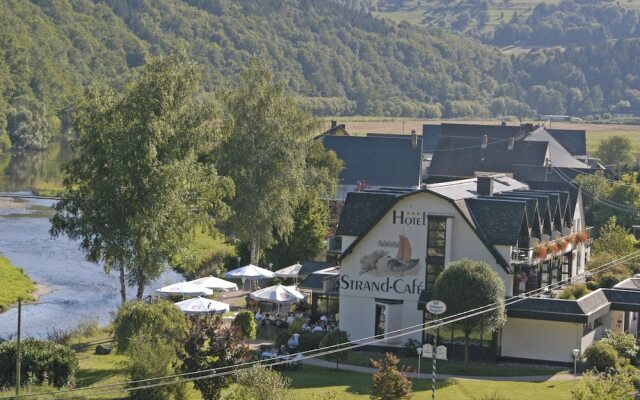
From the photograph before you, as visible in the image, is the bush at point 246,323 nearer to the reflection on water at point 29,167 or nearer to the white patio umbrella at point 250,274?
the white patio umbrella at point 250,274

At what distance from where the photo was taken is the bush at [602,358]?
41000mm

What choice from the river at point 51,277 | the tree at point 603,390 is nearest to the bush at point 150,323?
the river at point 51,277

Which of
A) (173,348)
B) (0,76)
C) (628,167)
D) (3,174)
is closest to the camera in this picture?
(173,348)

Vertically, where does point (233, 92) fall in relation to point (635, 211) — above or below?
above

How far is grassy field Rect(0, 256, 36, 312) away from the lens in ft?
190

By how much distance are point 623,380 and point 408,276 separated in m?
14.6

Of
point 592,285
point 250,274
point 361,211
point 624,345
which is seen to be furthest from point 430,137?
point 624,345

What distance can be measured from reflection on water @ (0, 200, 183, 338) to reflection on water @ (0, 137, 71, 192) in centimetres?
2224

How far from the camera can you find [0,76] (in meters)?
174

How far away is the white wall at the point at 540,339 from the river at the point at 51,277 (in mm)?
17911

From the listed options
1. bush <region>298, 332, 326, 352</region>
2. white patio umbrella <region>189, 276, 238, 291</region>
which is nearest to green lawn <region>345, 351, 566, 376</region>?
bush <region>298, 332, 326, 352</region>

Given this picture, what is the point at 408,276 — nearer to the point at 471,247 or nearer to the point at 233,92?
the point at 471,247

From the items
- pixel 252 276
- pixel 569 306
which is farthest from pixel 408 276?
pixel 252 276

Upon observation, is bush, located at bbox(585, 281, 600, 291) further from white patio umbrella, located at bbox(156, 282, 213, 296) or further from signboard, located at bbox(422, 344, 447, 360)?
white patio umbrella, located at bbox(156, 282, 213, 296)
